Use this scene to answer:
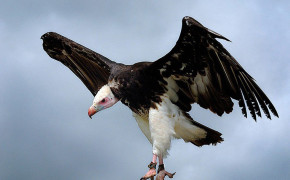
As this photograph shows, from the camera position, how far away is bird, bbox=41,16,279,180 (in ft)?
27.4

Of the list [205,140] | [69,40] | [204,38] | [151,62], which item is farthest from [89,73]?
[204,38]

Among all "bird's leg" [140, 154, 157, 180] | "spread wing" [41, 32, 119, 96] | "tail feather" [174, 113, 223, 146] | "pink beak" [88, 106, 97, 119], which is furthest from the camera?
"spread wing" [41, 32, 119, 96]

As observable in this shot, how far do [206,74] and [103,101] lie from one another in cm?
207

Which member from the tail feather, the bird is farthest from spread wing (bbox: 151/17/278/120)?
the tail feather

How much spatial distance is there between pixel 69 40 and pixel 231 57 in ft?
13.0

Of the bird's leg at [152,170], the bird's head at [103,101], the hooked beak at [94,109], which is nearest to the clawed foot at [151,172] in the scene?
the bird's leg at [152,170]

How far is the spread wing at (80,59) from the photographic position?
10.6 metres

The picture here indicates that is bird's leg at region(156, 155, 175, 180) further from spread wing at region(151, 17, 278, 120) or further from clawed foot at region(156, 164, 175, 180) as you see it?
spread wing at region(151, 17, 278, 120)

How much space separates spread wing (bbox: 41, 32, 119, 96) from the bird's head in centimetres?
73

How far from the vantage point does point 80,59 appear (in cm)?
1096

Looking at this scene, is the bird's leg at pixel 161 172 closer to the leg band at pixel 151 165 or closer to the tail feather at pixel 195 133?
the leg band at pixel 151 165

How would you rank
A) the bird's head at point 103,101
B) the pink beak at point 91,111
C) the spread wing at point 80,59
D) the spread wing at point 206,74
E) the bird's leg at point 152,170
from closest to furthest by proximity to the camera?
the spread wing at point 206,74, the bird's leg at point 152,170, the bird's head at point 103,101, the pink beak at point 91,111, the spread wing at point 80,59

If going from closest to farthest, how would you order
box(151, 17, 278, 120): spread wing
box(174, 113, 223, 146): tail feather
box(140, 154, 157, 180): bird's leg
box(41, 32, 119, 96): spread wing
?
box(151, 17, 278, 120): spread wing < box(140, 154, 157, 180): bird's leg < box(174, 113, 223, 146): tail feather < box(41, 32, 119, 96): spread wing

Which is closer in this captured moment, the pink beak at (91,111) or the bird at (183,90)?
the bird at (183,90)
